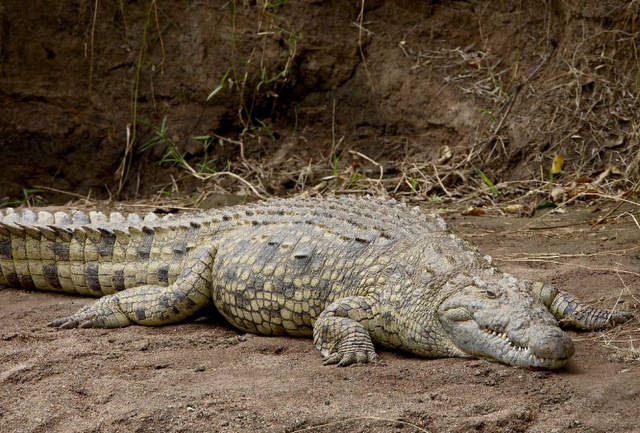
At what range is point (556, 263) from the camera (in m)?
5.28

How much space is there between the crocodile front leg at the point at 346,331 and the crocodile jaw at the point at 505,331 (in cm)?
40

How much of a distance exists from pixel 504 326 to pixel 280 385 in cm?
106

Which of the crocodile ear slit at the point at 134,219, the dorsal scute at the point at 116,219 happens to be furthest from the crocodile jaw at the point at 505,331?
the dorsal scute at the point at 116,219

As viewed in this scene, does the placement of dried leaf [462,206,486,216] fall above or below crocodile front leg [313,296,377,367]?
below

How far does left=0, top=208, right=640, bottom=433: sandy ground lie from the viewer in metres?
3.15

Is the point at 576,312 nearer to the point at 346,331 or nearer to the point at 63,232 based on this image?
the point at 346,331

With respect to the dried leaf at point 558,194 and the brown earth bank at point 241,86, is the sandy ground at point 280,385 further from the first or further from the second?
the brown earth bank at point 241,86

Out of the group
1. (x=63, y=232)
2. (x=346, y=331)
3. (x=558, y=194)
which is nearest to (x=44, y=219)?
(x=63, y=232)

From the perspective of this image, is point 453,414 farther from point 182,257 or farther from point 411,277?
point 182,257

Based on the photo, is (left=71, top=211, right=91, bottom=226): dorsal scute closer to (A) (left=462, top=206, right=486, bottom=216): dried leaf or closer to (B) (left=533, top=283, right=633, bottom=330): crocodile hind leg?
(B) (left=533, top=283, right=633, bottom=330): crocodile hind leg

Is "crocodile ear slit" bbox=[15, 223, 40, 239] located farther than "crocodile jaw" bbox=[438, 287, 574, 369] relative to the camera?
Yes

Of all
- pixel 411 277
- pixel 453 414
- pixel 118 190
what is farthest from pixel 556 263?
pixel 118 190

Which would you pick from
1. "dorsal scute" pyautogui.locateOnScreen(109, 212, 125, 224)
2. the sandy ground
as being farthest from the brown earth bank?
the sandy ground

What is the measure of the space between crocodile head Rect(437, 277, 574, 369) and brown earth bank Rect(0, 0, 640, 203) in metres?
4.53
